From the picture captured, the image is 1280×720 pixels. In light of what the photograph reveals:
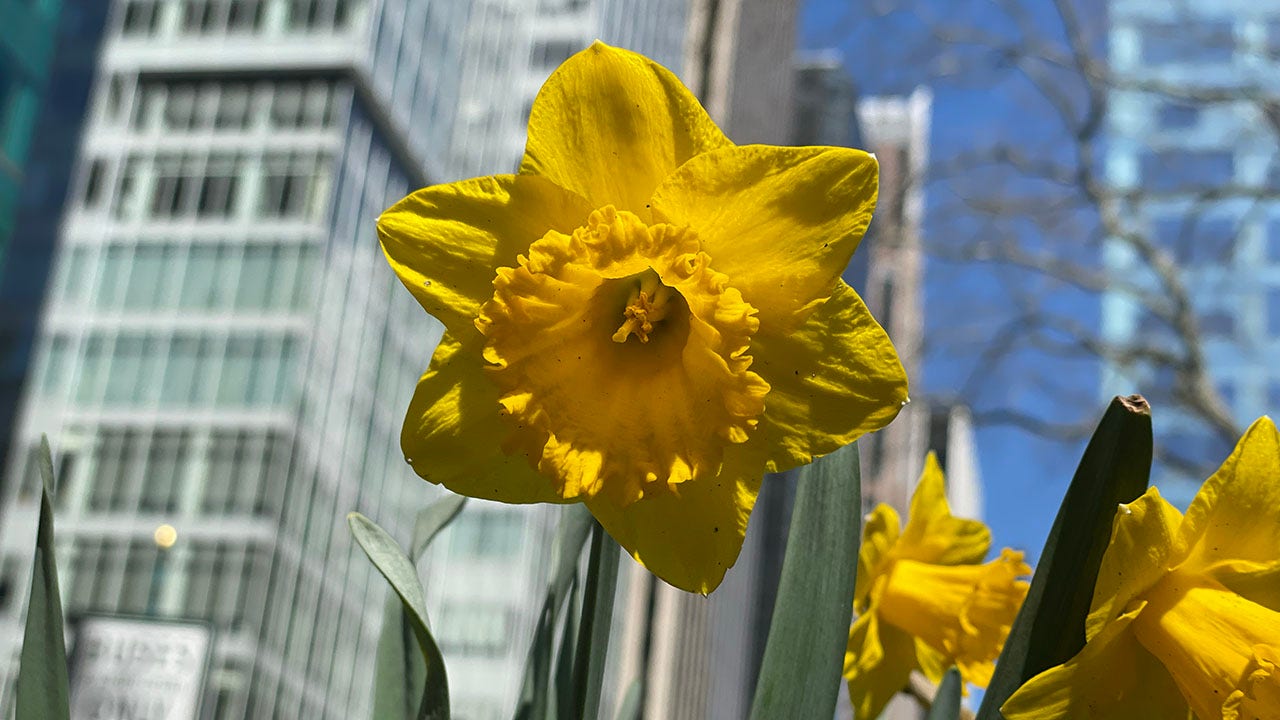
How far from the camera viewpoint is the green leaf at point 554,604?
0.38m

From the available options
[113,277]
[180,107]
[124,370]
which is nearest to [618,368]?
[124,370]

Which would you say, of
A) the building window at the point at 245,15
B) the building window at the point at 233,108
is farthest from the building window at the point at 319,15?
the building window at the point at 233,108

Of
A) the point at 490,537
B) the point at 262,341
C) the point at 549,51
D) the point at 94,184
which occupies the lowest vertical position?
the point at 490,537

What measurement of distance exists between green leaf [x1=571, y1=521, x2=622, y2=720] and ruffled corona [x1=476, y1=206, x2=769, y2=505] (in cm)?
3

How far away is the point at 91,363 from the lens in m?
9.09

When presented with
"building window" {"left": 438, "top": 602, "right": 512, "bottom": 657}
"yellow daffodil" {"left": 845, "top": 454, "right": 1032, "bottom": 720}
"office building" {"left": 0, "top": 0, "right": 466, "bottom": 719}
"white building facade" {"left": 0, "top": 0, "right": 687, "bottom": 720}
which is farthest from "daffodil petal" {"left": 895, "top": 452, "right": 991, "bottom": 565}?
"building window" {"left": 438, "top": 602, "right": 512, "bottom": 657}

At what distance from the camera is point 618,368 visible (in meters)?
0.36

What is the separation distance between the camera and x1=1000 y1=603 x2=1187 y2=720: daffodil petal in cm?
28

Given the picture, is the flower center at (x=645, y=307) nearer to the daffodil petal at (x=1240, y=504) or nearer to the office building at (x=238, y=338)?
the daffodil petal at (x=1240, y=504)

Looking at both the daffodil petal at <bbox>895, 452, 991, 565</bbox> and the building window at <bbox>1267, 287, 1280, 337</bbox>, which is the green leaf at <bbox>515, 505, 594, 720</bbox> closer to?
the daffodil petal at <bbox>895, 452, 991, 565</bbox>

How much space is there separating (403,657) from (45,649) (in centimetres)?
12

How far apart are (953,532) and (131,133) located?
10321 millimetres

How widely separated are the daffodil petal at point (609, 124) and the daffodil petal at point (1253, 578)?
171 millimetres

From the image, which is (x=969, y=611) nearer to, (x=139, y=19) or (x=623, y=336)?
(x=623, y=336)
